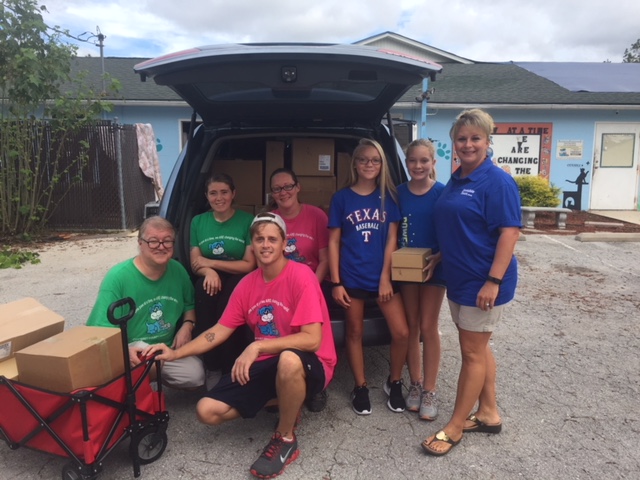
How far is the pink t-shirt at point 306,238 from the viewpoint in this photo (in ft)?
10.3

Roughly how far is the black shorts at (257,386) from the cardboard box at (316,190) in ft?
5.36

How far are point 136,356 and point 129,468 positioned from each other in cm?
53

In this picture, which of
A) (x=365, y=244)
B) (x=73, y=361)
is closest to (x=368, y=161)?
(x=365, y=244)

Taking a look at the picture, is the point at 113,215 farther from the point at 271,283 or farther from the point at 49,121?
the point at 271,283

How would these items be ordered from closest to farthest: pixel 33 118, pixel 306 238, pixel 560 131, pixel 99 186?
1. pixel 306 238
2. pixel 33 118
3. pixel 99 186
4. pixel 560 131

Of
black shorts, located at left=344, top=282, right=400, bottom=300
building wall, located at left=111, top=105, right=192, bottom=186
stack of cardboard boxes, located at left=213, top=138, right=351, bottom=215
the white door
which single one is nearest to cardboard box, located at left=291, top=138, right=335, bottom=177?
stack of cardboard boxes, located at left=213, top=138, right=351, bottom=215

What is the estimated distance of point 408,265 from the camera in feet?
8.79

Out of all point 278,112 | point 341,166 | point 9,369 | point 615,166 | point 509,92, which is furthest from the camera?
point 509,92

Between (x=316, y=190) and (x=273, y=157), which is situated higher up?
(x=273, y=157)

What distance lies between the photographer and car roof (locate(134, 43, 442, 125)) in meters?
2.50

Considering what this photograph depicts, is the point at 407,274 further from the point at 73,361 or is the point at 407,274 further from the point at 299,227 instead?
the point at 73,361

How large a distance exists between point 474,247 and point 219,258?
1.60 meters

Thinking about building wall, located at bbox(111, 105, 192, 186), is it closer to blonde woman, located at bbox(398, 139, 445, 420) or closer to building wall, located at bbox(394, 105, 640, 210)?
building wall, located at bbox(394, 105, 640, 210)

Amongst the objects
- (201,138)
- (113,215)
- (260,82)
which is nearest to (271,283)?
(260,82)
